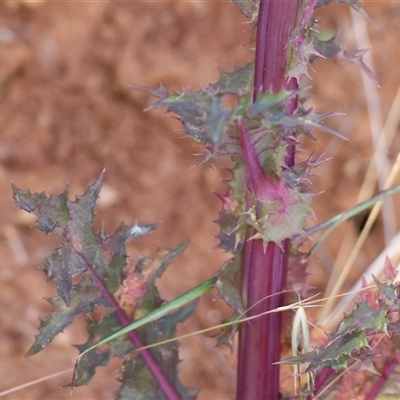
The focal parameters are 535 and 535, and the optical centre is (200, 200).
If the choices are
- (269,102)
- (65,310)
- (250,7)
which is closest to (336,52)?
(250,7)

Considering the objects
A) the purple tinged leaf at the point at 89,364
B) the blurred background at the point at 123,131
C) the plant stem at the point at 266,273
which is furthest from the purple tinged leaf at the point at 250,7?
the blurred background at the point at 123,131

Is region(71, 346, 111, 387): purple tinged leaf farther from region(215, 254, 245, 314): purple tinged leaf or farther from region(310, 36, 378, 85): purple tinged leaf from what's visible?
region(310, 36, 378, 85): purple tinged leaf

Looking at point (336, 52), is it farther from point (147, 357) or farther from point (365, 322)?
point (147, 357)

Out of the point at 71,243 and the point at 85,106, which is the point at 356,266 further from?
the point at 71,243

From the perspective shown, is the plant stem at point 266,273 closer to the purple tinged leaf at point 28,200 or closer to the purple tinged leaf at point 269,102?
the purple tinged leaf at point 269,102

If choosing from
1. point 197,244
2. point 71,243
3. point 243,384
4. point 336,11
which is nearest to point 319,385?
point 243,384

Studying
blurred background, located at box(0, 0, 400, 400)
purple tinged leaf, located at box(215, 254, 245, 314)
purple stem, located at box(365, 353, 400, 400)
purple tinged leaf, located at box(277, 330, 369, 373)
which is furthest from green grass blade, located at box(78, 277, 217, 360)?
blurred background, located at box(0, 0, 400, 400)
